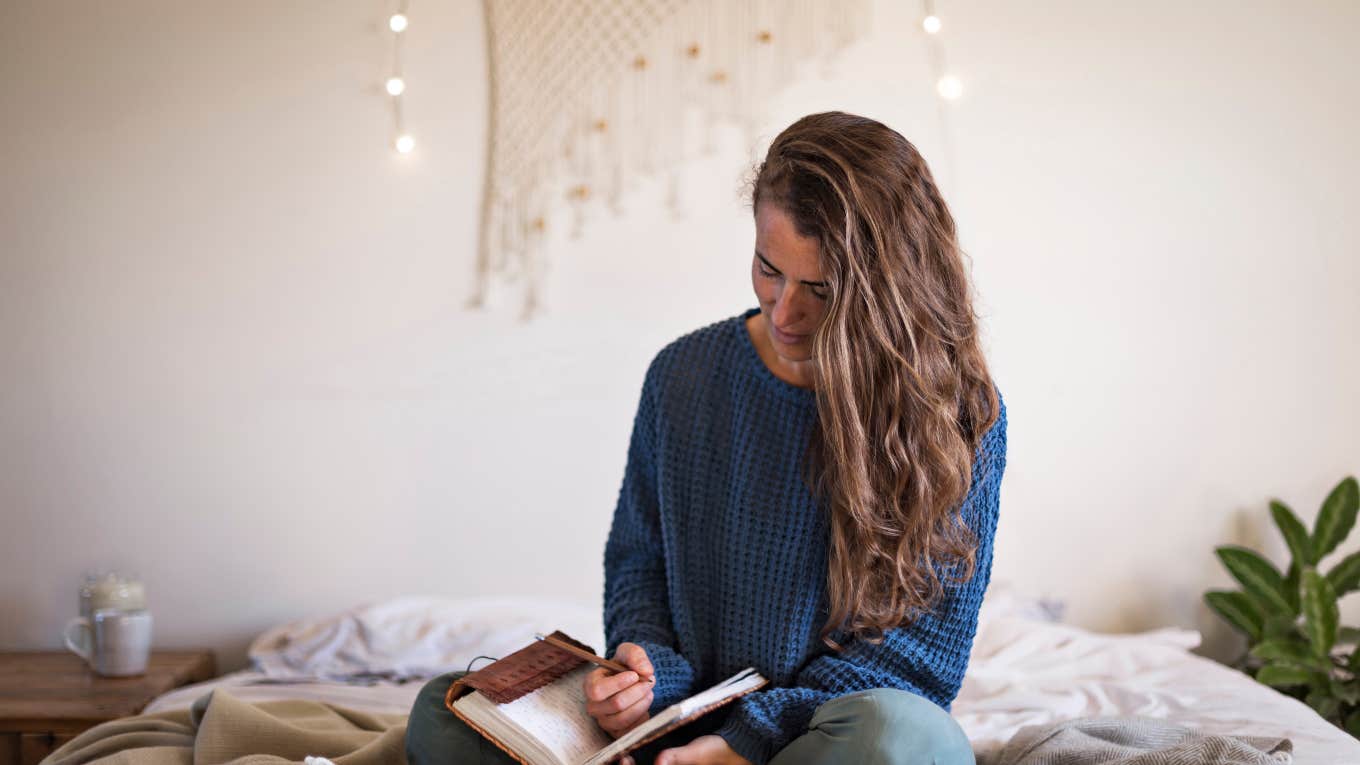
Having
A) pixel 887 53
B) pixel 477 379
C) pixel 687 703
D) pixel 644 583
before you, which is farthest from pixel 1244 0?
pixel 687 703

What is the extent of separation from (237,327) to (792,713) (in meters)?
1.60

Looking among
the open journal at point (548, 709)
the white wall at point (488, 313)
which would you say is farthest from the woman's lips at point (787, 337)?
the white wall at point (488, 313)

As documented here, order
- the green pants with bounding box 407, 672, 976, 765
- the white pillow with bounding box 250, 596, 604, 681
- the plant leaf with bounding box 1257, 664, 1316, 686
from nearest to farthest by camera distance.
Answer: the green pants with bounding box 407, 672, 976, 765 → the white pillow with bounding box 250, 596, 604, 681 → the plant leaf with bounding box 1257, 664, 1316, 686

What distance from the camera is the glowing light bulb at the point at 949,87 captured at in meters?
2.53

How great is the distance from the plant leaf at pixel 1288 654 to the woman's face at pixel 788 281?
1510mm

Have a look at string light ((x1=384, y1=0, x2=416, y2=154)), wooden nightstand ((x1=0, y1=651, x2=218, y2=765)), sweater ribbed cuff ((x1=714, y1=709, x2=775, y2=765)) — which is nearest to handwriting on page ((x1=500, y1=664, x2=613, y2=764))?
sweater ribbed cuff ((x1=714, y1=709, x2=775, y2=765))

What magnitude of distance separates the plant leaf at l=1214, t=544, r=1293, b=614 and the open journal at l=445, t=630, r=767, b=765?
5.13 ft

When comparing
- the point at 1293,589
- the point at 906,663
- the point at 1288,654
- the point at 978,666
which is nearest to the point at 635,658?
the point at 906,663

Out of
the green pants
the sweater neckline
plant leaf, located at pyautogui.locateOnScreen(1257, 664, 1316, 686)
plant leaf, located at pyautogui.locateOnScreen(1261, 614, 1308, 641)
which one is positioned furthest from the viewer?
plant leaf, located at pyautogui.locateOnScreen(1261, 614, 1308, 641)

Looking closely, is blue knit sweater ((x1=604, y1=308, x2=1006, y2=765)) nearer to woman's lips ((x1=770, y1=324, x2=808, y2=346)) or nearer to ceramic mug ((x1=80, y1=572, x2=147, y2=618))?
woman's lips ((x1=770, y1=324, x2=808, y2=346))

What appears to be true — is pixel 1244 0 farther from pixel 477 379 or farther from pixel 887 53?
pixel 477 379

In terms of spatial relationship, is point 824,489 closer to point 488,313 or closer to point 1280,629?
point 488,313

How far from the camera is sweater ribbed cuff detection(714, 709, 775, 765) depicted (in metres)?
1.24

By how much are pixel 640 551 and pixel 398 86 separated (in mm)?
1342
